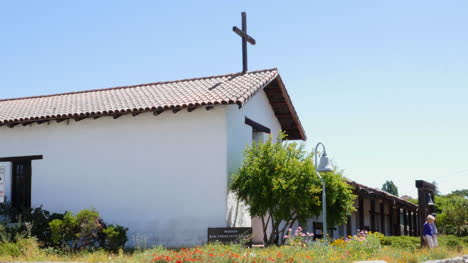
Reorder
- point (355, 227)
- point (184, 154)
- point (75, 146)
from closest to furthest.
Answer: point (184, 154)
point (75, 146)
point (355, 227)

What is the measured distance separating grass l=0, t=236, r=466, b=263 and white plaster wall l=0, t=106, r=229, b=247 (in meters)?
2.59

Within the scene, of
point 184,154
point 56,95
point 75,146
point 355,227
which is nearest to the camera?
point 184,154

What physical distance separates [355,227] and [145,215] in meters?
11.6

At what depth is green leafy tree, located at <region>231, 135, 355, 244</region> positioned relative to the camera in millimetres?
14998

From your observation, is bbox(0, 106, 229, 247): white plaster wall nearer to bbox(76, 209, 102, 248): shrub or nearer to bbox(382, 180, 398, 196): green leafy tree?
bbox(76, 209, 102, 248): shrub

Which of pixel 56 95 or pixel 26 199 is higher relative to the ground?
pixel 56 95

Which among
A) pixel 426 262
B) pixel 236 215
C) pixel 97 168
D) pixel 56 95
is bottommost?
pixel 426 262

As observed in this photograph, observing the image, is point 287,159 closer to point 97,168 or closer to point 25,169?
point 97,168

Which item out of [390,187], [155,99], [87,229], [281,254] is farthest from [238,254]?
[390,187]

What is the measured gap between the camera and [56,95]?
2200 centimetres

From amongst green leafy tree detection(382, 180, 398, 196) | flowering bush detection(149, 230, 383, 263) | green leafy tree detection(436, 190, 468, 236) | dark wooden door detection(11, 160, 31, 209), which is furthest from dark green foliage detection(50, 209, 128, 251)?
green leafy tree detection(382, 180, 398, 196)

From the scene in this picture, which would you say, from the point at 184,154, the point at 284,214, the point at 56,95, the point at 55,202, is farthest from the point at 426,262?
the point at 56,95

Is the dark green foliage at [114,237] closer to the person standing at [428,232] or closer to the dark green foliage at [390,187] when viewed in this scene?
the person standing at [428,232]

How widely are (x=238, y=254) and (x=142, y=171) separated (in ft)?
22.2
